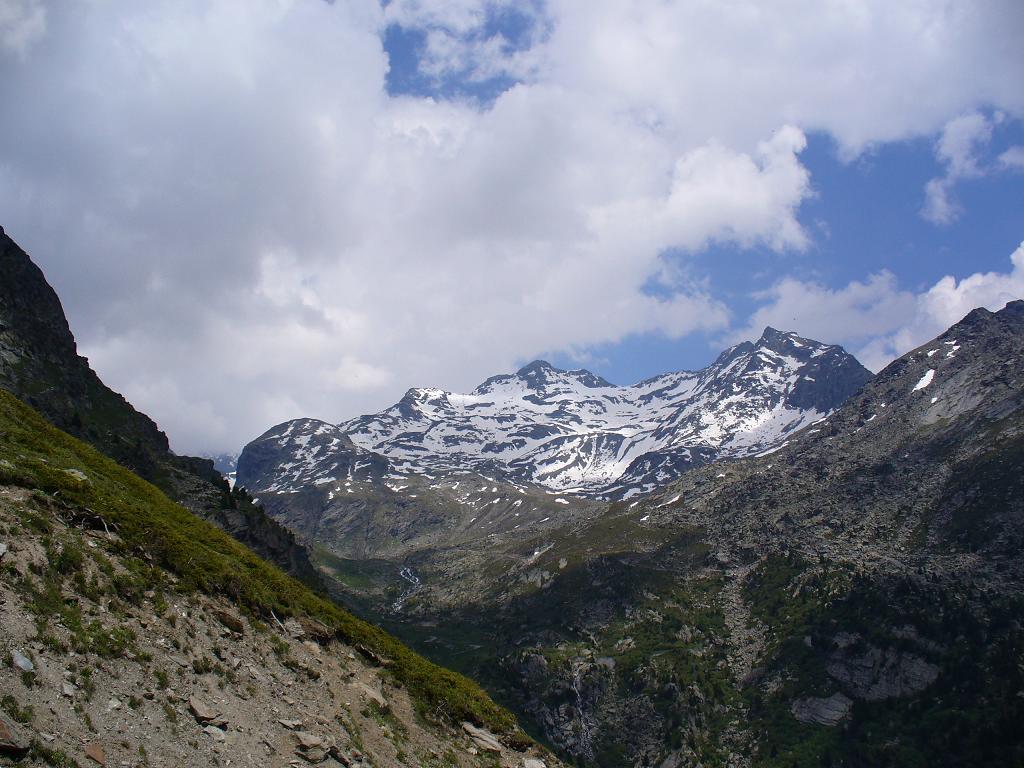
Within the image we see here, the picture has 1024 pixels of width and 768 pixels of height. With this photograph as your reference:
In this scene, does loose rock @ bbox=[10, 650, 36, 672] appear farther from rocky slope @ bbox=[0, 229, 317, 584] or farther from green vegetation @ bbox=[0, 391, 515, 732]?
rocky slope @ bbox=[0, 229, 317, 584]

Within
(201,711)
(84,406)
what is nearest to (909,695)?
(201,711)

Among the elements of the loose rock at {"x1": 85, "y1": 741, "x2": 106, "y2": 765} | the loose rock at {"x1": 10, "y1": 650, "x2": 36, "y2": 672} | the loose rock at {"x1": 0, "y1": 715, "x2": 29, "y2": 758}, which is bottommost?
the loose rock at {"x1": 85, "y1": 741, "x2": 106, "y2": 765}

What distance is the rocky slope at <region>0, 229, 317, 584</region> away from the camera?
9281 cm

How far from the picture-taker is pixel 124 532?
98.6 feet

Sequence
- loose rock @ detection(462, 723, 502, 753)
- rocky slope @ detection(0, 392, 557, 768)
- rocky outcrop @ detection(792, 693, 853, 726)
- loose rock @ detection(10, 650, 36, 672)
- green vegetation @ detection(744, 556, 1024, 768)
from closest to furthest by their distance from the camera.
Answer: loose rock @ detection(10, 650, 36, 672)
rocky slope @ detection(0, 392, 557, 768)
loose rock @ detection(462, 723, 502, 753)
green vegetation @ detection(744, 556, 1024, 768)
rocky outcrop @ detection(792, 693, 853, 726)

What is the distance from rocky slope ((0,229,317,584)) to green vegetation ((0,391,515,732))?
50.8 meters

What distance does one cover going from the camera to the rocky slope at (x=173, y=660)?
19922mm

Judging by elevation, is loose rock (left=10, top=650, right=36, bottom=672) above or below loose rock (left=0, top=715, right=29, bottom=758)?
above

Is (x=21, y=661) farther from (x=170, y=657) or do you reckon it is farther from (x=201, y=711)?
(x=201, y=711)

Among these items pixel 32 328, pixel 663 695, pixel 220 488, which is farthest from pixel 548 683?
pixel 32 328

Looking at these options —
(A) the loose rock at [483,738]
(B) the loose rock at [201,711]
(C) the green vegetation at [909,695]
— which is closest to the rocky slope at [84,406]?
(A) the loose rock at [483,738]

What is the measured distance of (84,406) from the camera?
106 m

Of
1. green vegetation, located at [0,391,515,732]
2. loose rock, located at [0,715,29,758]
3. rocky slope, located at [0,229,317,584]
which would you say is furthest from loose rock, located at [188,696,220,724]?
rocky slope, located at [0,229,317,584]

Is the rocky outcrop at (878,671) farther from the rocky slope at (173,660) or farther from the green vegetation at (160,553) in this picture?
the rocky slope at (173,660)
